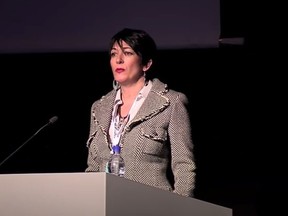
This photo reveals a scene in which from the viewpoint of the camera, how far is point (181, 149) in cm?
252

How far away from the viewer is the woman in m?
2.52

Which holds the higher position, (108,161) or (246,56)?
(246,56)

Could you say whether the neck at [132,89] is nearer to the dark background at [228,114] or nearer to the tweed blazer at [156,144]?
the tweed blazer at [156,144]

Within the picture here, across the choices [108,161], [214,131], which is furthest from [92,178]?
[214,131]

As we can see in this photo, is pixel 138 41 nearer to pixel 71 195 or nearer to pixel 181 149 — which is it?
pixel 181 149

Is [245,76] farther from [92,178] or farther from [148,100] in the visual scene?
[92,178]

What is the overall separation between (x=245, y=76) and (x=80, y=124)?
0.81 m

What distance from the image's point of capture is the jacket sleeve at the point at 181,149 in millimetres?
2477

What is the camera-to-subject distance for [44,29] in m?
3.41

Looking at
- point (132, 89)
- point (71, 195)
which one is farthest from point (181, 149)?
point (71, 195)

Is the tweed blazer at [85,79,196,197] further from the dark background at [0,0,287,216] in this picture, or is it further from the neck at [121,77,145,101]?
the dark background at [0,0,287,216]

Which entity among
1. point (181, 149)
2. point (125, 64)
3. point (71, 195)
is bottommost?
point (181, 149)

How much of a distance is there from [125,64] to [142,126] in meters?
0.24

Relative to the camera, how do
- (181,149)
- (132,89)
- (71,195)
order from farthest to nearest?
(132,89), (181,149), (71,195)
